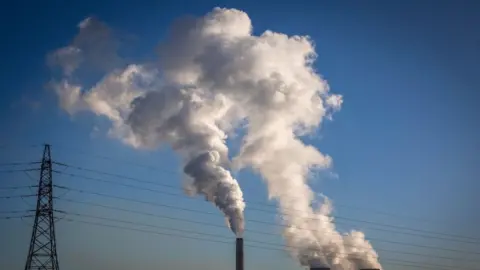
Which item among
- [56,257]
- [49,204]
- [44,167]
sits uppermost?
[44,167]

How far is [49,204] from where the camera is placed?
40.6 metres

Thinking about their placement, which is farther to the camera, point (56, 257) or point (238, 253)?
point (238, 253)

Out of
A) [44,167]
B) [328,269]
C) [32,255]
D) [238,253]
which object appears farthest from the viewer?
[328,269]

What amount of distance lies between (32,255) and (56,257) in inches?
71.5

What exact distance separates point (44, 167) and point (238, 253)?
22.5 meters

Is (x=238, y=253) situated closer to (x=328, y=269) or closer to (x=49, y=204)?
(x=328, y=269)

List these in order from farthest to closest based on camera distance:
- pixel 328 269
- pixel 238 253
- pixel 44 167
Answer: pixel 328 269, pixel 238 253, pixel 44 167

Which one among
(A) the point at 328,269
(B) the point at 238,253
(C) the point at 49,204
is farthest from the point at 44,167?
(A) the point at 328,269

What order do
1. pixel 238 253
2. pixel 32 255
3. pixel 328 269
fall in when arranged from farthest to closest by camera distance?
pixel 328 269, pixel 238 253, pixel 32 255

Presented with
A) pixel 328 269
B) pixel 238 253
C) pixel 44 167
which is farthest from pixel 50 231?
pixel 328 269

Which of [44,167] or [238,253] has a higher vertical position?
[44,167]

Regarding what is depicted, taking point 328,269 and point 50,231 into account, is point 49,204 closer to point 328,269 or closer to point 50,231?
point 50,231

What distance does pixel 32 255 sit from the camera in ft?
127

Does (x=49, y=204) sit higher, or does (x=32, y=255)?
(x=49, y=204)
